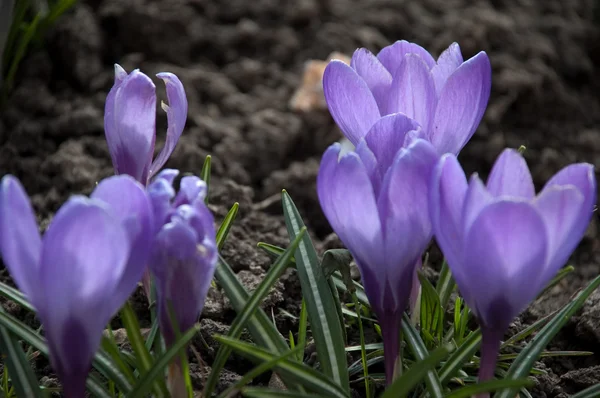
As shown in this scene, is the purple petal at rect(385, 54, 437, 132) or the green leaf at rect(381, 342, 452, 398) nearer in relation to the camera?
the green leaf at rect(381, 342, 452, 398)

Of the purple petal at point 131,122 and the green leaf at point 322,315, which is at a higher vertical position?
the purple petal at point 131,122

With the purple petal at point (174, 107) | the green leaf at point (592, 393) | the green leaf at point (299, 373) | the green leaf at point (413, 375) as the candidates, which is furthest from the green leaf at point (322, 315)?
the green leaf at point (592, 393)

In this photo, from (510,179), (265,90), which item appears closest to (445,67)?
(510,179)

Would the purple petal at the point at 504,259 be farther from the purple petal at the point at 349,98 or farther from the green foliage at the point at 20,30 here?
the green foliage at the point at 20,30

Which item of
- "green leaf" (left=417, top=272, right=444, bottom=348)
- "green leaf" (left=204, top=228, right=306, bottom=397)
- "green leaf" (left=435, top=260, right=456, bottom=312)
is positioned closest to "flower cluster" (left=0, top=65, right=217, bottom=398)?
"green leaf" (left=204, top=228, right=306, bottom=397)

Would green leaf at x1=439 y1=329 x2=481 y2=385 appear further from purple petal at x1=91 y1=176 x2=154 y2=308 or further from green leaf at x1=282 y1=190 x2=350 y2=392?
purple petal at x1=91 y1=176 x2=154 y2=308

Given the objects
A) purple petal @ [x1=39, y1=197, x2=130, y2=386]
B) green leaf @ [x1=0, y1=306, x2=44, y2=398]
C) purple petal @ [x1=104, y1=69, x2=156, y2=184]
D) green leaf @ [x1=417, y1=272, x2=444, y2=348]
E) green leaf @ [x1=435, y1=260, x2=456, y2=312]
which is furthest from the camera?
green leaf @ [x1=435, y1=260, x2=456, y2=312]
